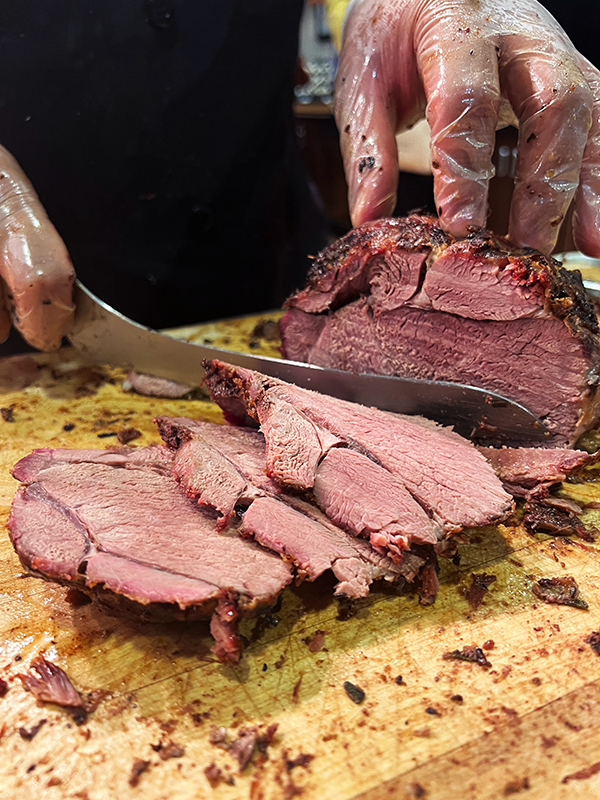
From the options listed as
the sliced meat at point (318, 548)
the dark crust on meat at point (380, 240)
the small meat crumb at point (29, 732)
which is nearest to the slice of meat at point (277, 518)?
the sliced meat at point (318, 548)

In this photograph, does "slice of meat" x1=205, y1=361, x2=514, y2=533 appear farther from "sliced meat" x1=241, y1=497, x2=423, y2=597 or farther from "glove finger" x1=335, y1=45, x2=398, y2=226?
"glove finger" x1=335, y1=45, x2=398, y2=226

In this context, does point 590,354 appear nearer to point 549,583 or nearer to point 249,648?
point 549,583

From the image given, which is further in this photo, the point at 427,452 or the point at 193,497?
the point at 427,452

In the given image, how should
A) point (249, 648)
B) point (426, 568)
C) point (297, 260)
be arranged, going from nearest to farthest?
point (249, 648), point (426, 568), point (297, 260)

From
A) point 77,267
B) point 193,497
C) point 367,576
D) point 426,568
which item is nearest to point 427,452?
point 426,568

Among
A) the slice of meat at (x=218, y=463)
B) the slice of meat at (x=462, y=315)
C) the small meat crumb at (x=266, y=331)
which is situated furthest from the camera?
the small meat crumb at (x=266, y=331)

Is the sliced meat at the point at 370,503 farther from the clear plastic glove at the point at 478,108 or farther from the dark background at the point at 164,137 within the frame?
the dark background at the point at 164,137
